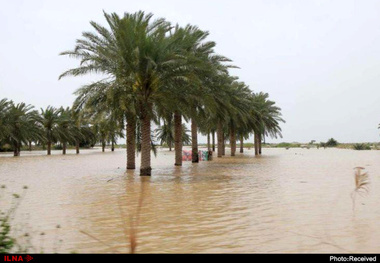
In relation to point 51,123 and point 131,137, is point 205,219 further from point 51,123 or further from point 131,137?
point 51,123

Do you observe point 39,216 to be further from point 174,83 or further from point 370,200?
point 174,83

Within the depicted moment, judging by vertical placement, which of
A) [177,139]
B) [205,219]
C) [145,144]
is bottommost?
[205,219]

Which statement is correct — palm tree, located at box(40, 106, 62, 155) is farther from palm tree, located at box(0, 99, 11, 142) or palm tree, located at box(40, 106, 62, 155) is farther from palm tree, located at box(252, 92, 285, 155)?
palm tree, located at box(252, 92, 285, 155)

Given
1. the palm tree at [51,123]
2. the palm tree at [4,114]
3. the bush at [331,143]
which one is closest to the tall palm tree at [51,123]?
the palm tree at [51,123]

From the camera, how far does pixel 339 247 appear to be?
5320mm

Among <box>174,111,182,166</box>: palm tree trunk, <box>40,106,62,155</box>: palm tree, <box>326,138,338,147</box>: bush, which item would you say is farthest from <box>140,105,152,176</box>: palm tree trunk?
<box>326,138,338,147</box>: bush

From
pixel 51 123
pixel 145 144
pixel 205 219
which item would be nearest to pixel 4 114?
pixel 51 123

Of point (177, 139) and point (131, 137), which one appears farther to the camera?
point (177, 139)

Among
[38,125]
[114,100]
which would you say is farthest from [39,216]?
[38,125]

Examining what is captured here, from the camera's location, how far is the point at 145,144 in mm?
17312

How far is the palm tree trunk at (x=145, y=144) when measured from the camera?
17.1 meters

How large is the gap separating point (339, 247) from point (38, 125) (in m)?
45.7

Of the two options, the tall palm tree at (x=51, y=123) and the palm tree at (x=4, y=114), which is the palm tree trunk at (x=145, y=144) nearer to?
the palm tree at (x=4, y=114)

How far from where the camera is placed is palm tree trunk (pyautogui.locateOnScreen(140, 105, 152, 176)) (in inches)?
674
